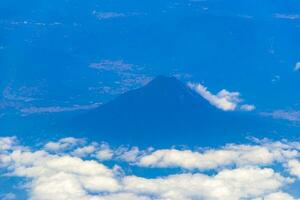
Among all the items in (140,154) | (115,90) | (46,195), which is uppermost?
(115,90)

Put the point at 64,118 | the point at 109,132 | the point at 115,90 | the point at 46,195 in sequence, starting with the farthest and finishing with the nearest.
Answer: the point at 115,90, the point at 64,118, the point at 109,132, the point at 46,195

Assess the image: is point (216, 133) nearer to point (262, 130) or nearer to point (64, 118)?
point (262, 130)

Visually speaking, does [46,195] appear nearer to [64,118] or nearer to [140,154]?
[140,154]

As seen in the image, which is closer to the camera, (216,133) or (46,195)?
(46,195)

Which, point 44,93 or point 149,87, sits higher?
point 44,93

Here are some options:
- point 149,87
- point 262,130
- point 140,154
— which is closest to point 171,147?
point 140,154

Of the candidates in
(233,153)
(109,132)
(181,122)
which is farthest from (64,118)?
(233,153)

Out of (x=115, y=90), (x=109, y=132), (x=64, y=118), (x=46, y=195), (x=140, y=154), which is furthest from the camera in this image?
(x=115, y=90)
